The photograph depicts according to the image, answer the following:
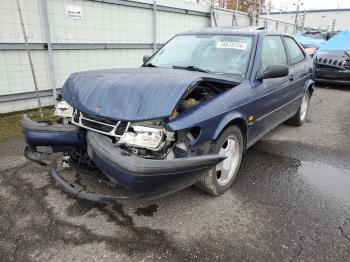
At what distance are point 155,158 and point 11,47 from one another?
15.2 ft

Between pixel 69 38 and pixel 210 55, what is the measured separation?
400cm

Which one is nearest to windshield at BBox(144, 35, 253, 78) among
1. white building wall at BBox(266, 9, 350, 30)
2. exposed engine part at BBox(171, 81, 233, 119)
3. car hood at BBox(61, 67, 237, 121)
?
exposed engine part at BBox(171, 81, 233, 119)

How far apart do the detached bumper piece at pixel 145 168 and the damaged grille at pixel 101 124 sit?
0.09m

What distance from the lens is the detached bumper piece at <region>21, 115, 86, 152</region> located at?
9.57 ft

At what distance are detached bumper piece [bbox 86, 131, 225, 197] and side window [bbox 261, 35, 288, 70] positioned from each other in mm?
1935

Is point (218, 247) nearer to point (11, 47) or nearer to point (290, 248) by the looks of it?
point (290, 248)

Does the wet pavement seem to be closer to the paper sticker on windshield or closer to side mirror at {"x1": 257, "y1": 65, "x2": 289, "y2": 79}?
side mirror at {"x1": 257, "y1": 65, "x2": 289, "y2": 79}

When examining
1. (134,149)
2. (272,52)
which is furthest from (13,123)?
(272,52)

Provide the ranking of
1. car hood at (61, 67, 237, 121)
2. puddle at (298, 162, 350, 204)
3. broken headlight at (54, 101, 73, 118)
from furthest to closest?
puddle at (298, 162, 350, 204), broken headlight at (54, 101, 73, 118), car hood at (61, 67, 237, 121)

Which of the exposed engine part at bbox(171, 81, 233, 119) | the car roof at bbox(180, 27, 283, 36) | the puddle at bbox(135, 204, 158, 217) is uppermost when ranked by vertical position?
the car roof at bbox(180, 27, 283, 36)

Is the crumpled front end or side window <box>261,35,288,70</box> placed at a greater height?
side window <box>261,35,288,70</box>

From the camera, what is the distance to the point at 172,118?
8.74 feet

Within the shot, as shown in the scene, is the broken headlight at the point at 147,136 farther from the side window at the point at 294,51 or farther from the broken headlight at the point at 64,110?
the side window at the point at 294,51

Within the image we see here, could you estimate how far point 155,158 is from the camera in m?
2.60
